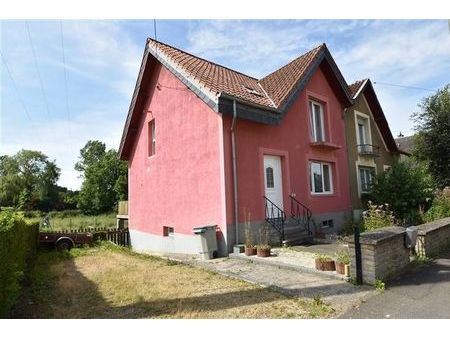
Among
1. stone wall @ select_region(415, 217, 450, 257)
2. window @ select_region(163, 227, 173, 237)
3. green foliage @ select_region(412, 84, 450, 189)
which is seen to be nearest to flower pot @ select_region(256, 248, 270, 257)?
stone wall @ select_region(415, 217, 450, 257)

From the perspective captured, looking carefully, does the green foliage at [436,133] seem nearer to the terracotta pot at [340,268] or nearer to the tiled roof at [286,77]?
the tiled roof at [286,77]

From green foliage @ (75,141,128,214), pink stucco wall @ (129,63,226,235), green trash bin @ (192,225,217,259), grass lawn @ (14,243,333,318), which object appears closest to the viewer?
grass lawn @ (14,243,333,318)

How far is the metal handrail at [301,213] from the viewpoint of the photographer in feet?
40.0

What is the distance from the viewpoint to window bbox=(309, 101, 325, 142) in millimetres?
14394

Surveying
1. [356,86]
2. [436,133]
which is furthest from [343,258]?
[436,133]

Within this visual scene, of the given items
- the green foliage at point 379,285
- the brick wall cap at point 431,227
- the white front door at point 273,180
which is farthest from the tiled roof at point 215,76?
the green foliage at point 379,285

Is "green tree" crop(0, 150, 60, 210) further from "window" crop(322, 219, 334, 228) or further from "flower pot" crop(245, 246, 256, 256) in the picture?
"flower pot" crop(245, 246, 256, 256)

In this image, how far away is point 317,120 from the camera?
14.8 metres

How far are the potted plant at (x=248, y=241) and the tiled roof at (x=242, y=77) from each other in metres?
3.71

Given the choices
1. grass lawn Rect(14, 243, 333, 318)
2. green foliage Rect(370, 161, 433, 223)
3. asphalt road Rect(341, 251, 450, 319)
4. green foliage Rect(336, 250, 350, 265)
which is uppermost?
green foliage Rect(370, 161, 433, 223)

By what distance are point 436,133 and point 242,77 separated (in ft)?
39.5

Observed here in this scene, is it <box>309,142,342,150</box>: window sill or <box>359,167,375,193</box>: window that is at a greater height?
<box>309,142,342,150</box>: window sill

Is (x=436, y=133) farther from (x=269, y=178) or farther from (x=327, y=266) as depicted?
(x=327, y=266)

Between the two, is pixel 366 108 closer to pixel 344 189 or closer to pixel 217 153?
pixel 344 189
